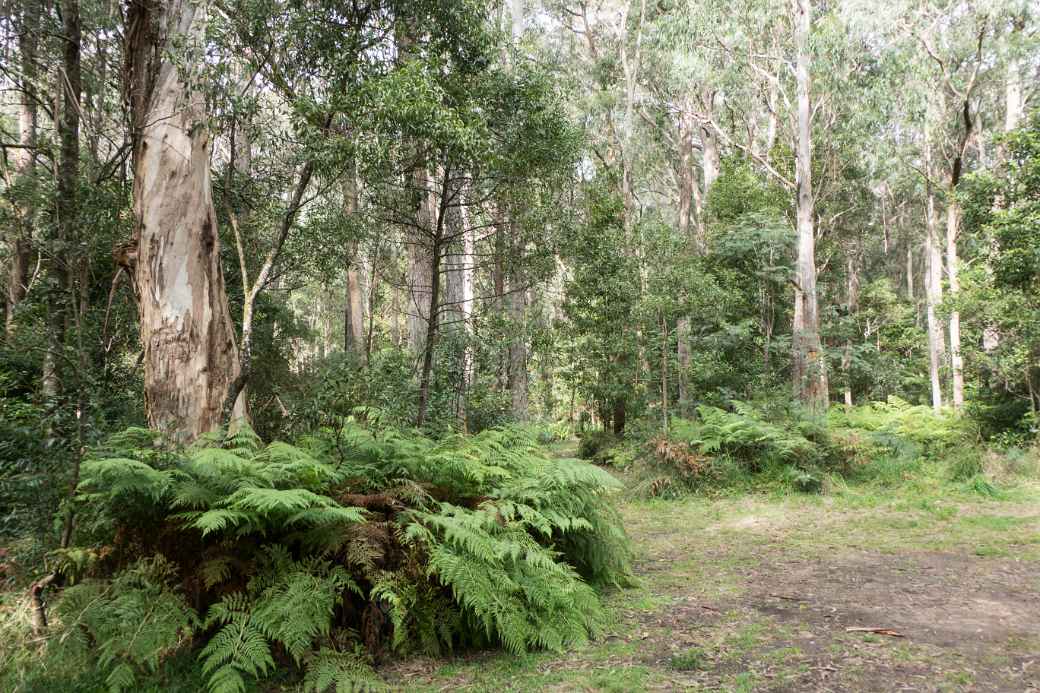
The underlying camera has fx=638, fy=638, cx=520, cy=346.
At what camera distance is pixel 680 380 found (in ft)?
47.7

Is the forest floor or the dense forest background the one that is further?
the dense forest background

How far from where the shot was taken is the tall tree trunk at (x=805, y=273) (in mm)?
14727

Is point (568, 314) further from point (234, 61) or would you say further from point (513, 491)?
point (513, 491)

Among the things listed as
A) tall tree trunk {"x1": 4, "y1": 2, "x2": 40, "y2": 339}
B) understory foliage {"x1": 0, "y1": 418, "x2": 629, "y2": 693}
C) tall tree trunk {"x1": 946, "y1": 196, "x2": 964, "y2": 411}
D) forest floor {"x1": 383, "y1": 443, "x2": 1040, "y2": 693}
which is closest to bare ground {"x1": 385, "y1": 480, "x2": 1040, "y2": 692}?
forest floor {"x1": 383, "y1": 443, "x2": 1040, "y2": 693}

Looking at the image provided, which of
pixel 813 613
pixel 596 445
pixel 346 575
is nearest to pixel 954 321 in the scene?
pixel 596 445

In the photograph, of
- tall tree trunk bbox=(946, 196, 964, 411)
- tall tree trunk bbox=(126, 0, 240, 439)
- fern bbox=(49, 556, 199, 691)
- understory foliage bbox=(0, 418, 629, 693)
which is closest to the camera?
fern bbox=(49, 556, 199, 691)

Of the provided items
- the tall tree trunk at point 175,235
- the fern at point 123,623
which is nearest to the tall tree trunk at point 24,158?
the tall tree trunk at point 175,235

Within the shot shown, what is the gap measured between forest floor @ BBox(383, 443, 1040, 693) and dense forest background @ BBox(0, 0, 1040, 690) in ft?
1.15

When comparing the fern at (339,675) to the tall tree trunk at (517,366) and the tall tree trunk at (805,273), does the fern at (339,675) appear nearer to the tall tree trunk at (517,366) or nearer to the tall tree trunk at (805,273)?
the tall tree trunk at (517,366)

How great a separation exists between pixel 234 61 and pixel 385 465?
19.1ft

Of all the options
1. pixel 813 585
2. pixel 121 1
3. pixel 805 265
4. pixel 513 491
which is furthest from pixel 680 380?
pixel 121 1

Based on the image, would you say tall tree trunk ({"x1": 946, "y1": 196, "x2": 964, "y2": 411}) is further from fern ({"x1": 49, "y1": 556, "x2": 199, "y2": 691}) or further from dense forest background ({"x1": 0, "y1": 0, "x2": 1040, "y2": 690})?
fern ({"x1": 49, "y1": 556, "x2": 199, "y2": 691})

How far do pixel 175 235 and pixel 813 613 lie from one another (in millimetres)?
6596

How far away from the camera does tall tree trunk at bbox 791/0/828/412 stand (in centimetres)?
1473
